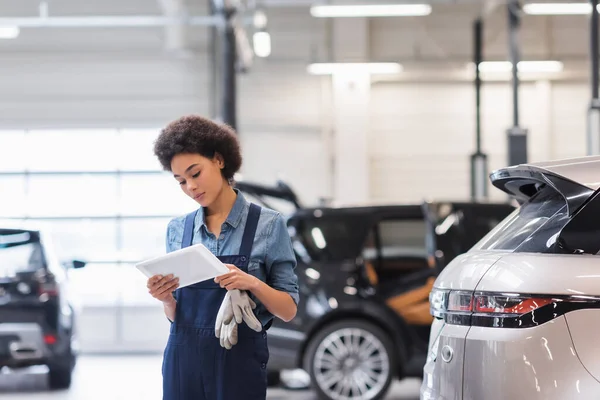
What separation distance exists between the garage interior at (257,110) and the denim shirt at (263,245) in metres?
12.0

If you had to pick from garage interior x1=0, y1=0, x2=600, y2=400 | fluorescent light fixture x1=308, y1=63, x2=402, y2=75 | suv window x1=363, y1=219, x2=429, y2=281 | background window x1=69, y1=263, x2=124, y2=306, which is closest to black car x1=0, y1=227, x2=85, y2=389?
suv window x1=363, y1=219, x2=429, y2=281

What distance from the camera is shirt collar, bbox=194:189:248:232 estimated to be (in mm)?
3184

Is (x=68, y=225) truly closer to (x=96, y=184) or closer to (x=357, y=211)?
(x=96, y=184)

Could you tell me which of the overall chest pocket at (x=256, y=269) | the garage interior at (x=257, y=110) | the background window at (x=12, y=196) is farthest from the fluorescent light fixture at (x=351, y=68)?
the overall chest pocket at (x=256, y=269)

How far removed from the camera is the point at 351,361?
8289 mm

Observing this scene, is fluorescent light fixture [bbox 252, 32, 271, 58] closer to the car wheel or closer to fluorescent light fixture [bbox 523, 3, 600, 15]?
fluorescent light fixture [bbox 523, 3, 600, 15]

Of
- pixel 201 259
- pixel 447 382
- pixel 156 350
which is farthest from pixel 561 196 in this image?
pixel 156 350

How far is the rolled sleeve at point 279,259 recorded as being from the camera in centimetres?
316

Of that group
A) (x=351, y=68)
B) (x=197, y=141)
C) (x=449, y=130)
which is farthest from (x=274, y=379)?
(x=449, y=130)

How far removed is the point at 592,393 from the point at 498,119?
13.3 metres

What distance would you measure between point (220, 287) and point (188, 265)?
160 millimetres

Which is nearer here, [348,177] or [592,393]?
[592,393]

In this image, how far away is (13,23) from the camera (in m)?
13.0

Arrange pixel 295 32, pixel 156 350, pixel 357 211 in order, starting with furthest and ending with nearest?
pixel 295 32, pixel 156 350, pixel 357 211
